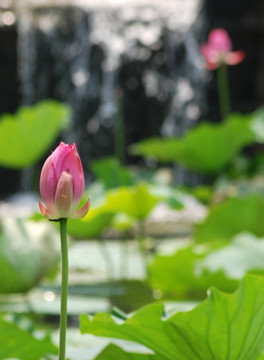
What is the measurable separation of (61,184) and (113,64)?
15.2 feet

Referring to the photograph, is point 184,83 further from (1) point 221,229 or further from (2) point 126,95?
(1) point 221,229

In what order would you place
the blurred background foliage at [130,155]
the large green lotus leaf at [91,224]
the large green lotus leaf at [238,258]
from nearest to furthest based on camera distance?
the large green lotus leaf at [238,258]
the blurred background foliage at [130,155]
the large green lotus leaf at [91,224]

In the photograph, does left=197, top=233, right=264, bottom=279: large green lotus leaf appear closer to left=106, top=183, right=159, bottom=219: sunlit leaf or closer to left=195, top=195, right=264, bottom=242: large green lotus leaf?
left=106, top=183, right=159, bottom=219: sunlit leaf

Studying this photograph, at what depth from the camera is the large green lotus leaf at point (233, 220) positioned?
1.73 m

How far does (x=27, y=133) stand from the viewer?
192 centimetres

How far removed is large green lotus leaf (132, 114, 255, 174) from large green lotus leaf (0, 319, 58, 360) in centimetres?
162

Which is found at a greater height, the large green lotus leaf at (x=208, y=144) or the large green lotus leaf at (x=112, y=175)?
the large green lotus leaf at (x=112, y=175)

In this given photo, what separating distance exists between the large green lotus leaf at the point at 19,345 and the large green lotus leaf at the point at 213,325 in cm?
14

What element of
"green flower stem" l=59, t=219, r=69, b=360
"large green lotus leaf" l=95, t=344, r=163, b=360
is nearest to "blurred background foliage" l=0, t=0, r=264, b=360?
"large green lotus leaf" l=95, t=344, r=163, b=360

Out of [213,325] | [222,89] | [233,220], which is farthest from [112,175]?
[222,89]

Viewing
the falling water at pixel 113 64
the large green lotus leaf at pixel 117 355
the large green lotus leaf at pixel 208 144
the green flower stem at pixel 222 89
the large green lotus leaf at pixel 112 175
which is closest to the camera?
the large green lotus leaf at pixel 117 355

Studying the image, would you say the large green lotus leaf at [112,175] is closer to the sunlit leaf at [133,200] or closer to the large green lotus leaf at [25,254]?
the sunlit leaf at [133,200]

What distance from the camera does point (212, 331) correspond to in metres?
0.60

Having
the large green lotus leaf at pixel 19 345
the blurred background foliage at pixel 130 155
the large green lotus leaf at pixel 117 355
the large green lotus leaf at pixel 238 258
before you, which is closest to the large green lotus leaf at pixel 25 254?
the blurred background foliage at pixel 130 155
